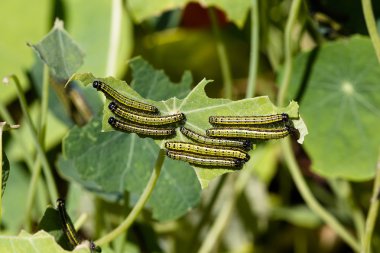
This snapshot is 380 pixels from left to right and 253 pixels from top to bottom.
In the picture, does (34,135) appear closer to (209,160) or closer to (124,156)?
(124,156)

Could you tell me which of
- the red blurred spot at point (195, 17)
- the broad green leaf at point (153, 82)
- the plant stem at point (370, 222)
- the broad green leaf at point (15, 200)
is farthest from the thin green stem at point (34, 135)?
the red blurred spot at point (195, 17)

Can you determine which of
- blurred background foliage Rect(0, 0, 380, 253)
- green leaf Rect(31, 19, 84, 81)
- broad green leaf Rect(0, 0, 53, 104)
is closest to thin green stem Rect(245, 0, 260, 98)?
blurred background foliage Rect(0, 0, 380, 253)

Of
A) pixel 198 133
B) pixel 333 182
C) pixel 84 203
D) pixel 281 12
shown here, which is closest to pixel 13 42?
pixel 84 203

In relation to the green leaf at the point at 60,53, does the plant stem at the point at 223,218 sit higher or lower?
lower

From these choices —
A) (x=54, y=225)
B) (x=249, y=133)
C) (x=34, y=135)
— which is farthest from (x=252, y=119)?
(x=34, y=135)

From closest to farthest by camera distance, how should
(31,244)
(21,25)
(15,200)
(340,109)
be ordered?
(31,244) → (340,109) → (15,200) → (21,25)

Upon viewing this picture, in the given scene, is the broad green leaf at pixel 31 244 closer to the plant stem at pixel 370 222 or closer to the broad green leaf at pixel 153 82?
the broad green leaf at pixel 153 82
